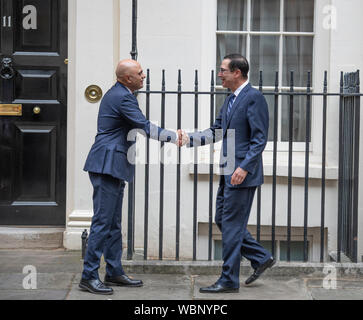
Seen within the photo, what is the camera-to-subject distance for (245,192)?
18.3 feet

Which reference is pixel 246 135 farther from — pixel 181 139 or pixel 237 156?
pixel 181 139

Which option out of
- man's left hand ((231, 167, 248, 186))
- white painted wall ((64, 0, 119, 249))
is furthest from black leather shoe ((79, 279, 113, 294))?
white painted wall ((64, 0, 119, 249))

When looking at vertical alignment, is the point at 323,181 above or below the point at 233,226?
above

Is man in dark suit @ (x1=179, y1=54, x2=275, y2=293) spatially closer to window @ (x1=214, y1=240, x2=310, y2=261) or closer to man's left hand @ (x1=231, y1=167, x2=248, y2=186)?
man's left hand @ (x1=231, y1=167, x2=248, y2=186)

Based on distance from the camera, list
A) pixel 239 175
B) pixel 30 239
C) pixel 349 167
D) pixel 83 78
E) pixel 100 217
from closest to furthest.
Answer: pixel 239 175
pixel 100 217
pixel 349 167
pixel 83 78
pixel 30 239

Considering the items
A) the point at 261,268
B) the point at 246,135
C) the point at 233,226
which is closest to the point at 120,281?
the point at 233,226

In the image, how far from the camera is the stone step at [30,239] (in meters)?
7.14

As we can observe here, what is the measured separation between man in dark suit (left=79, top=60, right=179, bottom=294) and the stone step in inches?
64.2

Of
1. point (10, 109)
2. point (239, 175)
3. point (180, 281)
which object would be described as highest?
point (10, 109)

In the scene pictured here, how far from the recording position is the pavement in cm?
554

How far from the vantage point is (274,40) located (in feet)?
23.9

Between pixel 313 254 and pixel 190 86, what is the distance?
205 centimetres

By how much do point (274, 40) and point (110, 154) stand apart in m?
2.60

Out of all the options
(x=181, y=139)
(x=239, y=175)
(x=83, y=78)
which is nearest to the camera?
(x=239, y=175)
